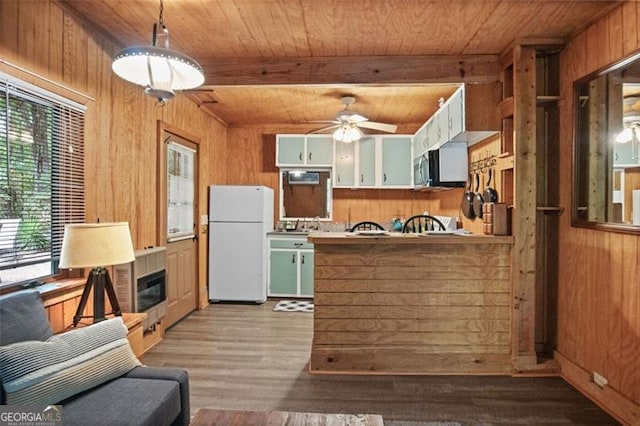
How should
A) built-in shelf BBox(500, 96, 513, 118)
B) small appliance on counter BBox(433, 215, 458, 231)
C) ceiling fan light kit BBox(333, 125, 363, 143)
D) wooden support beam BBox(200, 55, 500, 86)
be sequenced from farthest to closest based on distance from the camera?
small appliance on counter BBox(433, 215, 458, 231) → ceiling fan light kit BBox(333, 125, 363, 143) → wooden support beam BBox(200, 55, 500, 86) → built-in shelf BBox(500, 96, 513, 118)

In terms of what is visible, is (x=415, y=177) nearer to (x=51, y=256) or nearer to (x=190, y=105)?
(x=190, y=105)

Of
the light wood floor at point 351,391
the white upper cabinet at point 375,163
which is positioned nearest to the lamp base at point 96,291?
the light wood floor at point 351,391

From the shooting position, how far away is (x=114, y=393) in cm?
169

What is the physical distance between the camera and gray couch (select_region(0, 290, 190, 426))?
5.00 ft

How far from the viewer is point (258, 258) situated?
4957mm

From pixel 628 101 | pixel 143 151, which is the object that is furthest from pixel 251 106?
pixel 628 101

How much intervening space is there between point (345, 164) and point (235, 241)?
1.93 meters

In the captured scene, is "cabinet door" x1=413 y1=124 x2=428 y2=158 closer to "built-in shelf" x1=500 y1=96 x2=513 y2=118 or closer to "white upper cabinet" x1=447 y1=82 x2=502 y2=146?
"white upper cabinet" x1=447 y1=82 x2=502 y2=146

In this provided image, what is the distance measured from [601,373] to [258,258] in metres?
3.69

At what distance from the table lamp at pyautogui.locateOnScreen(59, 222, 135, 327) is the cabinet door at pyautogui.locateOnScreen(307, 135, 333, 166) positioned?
3.40m

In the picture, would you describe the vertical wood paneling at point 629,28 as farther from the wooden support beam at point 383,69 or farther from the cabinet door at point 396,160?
the cabinet door at point 396,160

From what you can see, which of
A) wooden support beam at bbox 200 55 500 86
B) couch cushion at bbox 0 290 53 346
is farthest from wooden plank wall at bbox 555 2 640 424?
couch cushion at bbox 0 290 53 346

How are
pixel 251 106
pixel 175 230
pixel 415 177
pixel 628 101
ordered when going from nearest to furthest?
1. pixel 628 101
2. pixel 175 230
3. pixel 251 106
4. pixel 415 177

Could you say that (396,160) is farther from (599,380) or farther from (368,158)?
(599,380)
